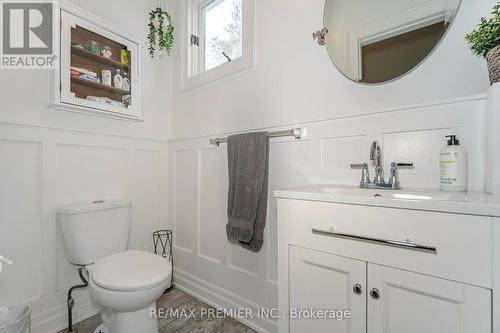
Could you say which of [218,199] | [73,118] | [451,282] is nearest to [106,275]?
[218,199]

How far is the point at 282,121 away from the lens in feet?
4.66

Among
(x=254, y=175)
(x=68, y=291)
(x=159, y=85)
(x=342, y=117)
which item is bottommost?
(x=68, y=291)

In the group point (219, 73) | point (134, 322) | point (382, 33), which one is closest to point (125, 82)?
point (219, 73)

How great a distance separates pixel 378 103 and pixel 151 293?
1.42 meters

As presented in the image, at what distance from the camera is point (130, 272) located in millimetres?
1193

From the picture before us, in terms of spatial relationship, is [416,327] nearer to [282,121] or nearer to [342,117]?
[342,117]

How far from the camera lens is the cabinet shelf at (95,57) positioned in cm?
153

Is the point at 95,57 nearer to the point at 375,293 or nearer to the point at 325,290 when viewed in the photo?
the point at 325,290

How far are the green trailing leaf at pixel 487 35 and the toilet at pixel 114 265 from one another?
1.61 m

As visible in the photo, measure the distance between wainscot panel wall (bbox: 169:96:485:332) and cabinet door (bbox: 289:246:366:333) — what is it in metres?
0.46

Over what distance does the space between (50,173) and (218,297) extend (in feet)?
4.58

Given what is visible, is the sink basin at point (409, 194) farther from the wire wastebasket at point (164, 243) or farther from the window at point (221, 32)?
the wire wastebasket at point (164, 243)

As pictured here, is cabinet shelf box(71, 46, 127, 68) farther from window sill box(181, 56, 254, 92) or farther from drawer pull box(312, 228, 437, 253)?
drawer pull box(312, 228, 437, 253)

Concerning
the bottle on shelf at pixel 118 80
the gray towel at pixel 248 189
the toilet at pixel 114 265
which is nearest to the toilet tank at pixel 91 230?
the toilet at pixel 114 265
